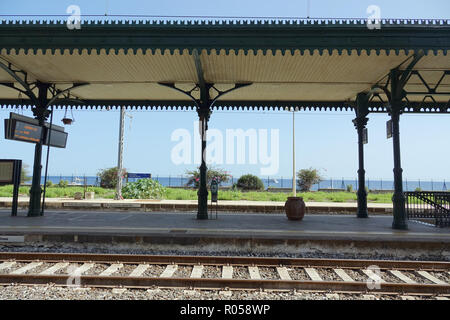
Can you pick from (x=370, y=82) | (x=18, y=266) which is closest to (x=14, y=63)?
(x=18, y=266)

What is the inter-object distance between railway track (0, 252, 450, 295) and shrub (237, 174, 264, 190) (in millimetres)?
26007

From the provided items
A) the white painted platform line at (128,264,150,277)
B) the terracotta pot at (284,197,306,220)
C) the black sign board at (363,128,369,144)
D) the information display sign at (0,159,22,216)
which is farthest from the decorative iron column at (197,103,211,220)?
the information display sign at (0,159,22,216)

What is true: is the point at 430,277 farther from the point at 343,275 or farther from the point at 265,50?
the point at 265,50

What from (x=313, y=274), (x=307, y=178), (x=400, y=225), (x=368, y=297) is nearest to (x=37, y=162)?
(x=313, y=274)

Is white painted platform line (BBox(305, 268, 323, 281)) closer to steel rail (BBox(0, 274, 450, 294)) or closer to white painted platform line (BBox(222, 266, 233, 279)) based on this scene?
steel rail (BBox(0, 274, 450, 294))

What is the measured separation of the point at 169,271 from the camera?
5168mm

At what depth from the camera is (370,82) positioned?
9.50 metres

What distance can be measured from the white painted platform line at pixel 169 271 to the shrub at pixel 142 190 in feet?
44.8

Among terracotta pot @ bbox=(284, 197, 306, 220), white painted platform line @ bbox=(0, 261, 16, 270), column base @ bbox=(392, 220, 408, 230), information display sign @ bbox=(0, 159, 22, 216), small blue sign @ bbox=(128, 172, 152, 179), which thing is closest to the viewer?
white painted platform line @ bbox=(0, 261, 16, 270)

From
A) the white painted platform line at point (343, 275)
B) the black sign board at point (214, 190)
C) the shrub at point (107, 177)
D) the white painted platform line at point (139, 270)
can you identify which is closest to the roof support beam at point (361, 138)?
the black sign board at point (214, 190)

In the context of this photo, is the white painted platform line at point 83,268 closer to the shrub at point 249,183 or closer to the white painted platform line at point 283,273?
the white painted platform line at point 283,273

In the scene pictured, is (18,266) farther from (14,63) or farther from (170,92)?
(170,92)

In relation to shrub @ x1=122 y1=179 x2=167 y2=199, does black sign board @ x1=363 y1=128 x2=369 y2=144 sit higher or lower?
higher

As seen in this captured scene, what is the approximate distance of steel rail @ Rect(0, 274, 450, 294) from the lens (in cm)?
444
